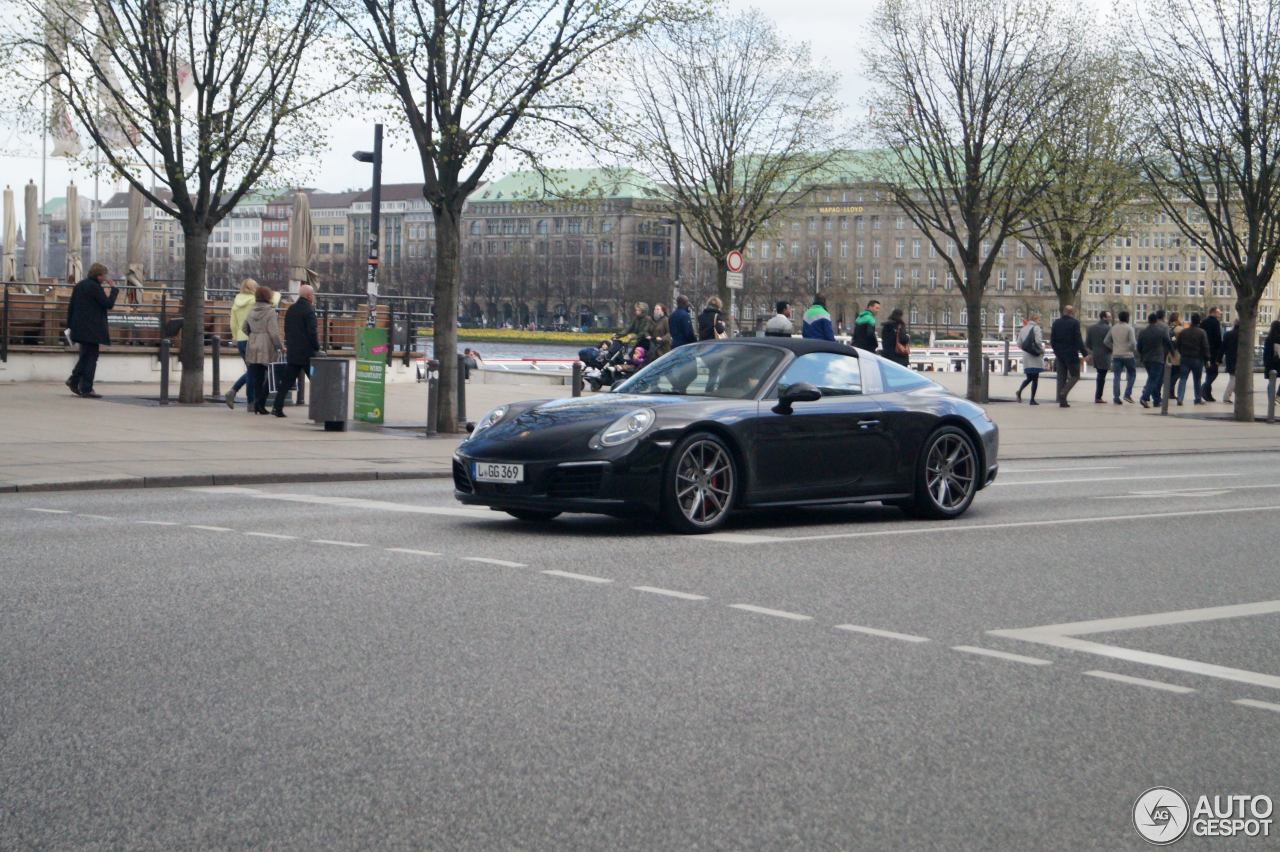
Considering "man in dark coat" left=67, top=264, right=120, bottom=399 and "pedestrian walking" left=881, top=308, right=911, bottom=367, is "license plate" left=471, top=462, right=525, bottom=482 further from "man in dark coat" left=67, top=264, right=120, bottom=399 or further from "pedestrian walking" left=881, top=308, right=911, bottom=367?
"pedestrian walking" left=881, top=308, right=911, bottom=367

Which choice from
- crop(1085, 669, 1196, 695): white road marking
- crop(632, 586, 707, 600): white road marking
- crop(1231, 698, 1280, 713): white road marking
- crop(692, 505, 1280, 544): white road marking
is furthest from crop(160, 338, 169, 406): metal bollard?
crop(1231, 698, 1280, 713): white road marking

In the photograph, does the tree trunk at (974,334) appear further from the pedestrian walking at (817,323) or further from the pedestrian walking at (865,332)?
the pedestrian walking at (817,323)

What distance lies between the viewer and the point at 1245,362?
102 ft

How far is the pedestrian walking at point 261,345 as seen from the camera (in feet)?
77.3

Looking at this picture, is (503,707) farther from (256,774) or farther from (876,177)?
(876,177)

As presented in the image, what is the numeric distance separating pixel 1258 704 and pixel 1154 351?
28.5 m

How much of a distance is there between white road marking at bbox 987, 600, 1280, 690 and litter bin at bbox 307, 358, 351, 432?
14.0 meters

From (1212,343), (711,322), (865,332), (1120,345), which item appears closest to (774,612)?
(865,332)

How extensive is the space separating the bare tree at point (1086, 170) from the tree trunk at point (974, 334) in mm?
2189

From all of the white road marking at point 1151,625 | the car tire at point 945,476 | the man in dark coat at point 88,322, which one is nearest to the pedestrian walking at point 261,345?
the man in dark coat at point 88,322

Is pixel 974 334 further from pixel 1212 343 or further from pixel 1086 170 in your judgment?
pixel 1086 170

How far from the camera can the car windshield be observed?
11.8 metres

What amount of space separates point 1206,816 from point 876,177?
35.2 metres

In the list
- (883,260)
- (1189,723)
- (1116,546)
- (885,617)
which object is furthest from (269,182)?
(883,260)
